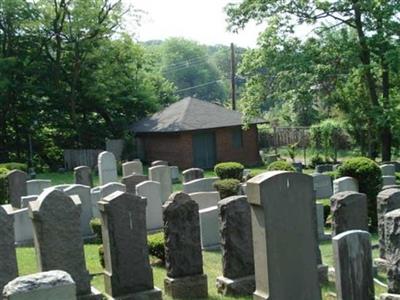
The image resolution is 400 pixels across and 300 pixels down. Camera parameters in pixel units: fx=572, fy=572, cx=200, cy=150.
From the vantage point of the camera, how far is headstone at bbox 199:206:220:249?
11.7m

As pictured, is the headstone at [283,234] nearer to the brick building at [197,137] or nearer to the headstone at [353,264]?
the headstone at [353,264]

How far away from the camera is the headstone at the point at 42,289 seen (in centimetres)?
452

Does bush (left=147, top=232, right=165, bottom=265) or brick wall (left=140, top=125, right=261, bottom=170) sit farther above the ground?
brick wall (left=140, top=125, right=261, bottom=170)

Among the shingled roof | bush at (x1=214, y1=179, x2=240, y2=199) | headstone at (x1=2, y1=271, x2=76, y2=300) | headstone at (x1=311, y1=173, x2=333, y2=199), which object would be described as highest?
the shingled roof

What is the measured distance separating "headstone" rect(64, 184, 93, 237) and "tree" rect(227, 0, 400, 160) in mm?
14700

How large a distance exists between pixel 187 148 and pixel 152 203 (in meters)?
19.6

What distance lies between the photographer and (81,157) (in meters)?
34.7

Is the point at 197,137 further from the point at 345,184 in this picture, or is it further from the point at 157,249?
the point at 157,249

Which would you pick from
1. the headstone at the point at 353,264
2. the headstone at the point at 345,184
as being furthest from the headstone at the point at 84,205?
the headstone at the point at 353,264

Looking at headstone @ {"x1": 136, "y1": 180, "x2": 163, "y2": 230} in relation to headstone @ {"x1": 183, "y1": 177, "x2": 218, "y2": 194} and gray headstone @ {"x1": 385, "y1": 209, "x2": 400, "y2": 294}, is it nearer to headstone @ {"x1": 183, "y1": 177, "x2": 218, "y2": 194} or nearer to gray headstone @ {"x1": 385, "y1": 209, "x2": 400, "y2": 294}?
headstone @ {"x1": 183, "y1": 177, "x2": 218, "y2": 194}

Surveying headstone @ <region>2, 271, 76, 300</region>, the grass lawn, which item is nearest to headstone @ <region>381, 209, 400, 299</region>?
the grass lawn

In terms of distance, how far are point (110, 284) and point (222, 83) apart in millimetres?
118026

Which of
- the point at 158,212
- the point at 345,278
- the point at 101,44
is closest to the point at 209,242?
the point at 158,212

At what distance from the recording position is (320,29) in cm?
2734
